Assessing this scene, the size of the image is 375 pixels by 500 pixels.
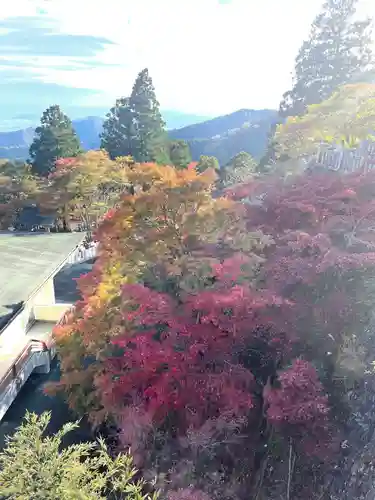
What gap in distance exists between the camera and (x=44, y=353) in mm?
13586

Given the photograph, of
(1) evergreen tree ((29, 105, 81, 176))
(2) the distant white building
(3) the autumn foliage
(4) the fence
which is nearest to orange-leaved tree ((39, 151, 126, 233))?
(1) evergreen tree ((29, 105, 81, 176))

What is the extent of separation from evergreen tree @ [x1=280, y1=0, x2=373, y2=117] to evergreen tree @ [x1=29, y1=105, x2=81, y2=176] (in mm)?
17336

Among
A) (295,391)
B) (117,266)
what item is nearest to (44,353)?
(117,266)

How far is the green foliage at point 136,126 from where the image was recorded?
35.3 metres

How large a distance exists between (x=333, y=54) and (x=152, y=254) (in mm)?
26527

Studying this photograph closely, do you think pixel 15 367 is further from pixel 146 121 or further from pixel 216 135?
pixel 216 135

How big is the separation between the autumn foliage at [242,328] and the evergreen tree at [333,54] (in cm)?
2353

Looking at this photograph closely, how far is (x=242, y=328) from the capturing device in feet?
24.0

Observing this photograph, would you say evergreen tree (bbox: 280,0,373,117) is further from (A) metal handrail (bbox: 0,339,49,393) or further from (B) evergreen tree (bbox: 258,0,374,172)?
(A) metal handrail (bbox: 0,339,49,393)

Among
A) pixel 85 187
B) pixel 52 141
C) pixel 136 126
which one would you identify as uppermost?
pixel 136 126

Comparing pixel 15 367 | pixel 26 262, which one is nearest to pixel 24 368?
pixel 15 367

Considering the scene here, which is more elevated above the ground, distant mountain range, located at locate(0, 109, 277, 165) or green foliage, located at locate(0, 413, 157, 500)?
distant mountain range, located at locate(0, 109, 277, 165)

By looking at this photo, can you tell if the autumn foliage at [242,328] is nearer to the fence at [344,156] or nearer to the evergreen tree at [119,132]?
the fence at [344,156]

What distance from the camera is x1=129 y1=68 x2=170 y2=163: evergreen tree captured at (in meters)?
35.1
